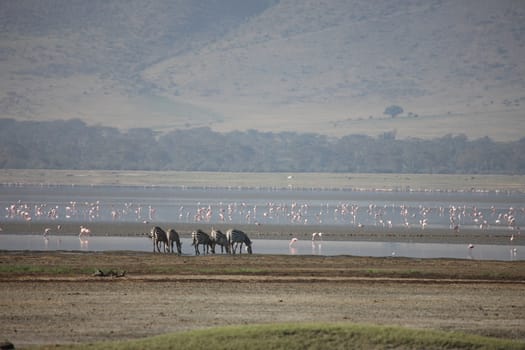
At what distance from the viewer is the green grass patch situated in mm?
17156

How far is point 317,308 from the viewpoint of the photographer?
2222 cm

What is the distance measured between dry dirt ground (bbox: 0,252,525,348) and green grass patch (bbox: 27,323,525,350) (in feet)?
5.21

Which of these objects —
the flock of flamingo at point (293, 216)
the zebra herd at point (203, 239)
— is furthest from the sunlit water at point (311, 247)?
the flock of flamingo at point (293, 216)

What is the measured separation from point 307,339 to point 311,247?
82.7ft

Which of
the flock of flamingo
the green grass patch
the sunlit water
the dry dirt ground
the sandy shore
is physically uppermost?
the flock of flamingo

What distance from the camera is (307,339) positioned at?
17312 mm

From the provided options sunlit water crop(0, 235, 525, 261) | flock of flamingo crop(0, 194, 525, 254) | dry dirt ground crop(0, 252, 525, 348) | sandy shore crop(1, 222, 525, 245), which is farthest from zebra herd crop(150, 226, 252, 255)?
flock of flamingo crop(0, 194, 525, 254)

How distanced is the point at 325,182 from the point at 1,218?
282 feet

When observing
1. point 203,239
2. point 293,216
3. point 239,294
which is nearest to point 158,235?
point 203,239

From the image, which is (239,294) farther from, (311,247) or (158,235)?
(311,247)

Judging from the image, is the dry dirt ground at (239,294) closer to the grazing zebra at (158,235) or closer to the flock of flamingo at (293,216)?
the grazing zebra at (158,235)

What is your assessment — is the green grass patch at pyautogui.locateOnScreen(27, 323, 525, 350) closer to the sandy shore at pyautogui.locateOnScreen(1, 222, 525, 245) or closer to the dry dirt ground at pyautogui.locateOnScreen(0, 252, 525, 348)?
the dry dirt ground at pyautogui.locateOnScreen(0, 252, 525, 348)

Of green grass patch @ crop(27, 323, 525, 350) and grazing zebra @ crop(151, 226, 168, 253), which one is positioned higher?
grazing zebra @ crop(151, 226, 168, 253)

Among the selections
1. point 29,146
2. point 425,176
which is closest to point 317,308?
point 425,176
